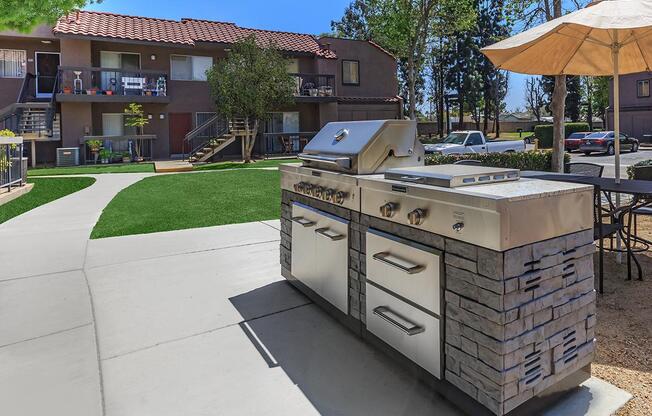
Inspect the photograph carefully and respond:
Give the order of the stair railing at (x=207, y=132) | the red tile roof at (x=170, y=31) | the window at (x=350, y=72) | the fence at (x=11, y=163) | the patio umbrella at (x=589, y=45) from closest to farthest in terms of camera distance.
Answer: the patio umbrella at (x=589, y=45)
the fence at (x=11, y=163)
the red tile roof at (x=170, y=31)
the stair railing at (x=207, y=132)
the window at (x=350, y=72)

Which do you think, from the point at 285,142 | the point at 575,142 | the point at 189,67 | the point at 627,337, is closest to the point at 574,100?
the point at 575,142

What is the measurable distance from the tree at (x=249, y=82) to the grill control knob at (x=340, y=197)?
15.7 metres

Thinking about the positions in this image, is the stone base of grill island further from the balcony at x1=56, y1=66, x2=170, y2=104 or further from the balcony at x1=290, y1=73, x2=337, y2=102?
the balcony at x1=290, y1=73, x2=337, y2=102

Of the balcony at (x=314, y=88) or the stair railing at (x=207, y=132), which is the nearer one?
the stair railing at (x=207, y=132)

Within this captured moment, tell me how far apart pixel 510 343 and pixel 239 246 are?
13.3 ft

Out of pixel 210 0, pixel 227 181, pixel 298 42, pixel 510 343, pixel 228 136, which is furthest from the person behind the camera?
pixel 210 0

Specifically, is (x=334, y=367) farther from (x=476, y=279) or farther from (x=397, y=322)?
(x=476, y=279)

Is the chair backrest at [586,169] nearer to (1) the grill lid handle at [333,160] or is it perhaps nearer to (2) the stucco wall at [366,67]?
(1) the grill lid handle at [333,160]

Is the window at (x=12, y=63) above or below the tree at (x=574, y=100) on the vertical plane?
below

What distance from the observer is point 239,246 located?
5555mm

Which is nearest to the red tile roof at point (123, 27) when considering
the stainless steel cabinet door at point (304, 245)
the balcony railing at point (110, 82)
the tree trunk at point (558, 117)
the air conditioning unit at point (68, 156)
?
the balcony railing at point (110, 82)

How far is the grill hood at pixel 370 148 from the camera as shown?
3.08m

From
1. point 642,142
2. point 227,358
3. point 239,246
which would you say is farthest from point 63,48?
A: point 642,142

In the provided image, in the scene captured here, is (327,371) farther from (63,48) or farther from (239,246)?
(63,48)
